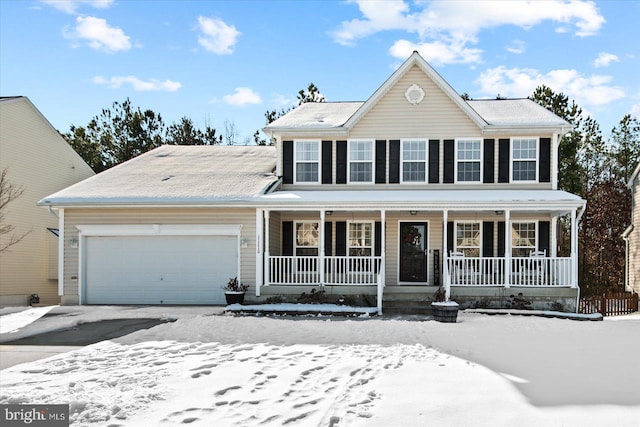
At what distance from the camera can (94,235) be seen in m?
15.3

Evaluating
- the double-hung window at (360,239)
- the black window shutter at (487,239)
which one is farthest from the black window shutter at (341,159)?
the black window shutter at (487,239)

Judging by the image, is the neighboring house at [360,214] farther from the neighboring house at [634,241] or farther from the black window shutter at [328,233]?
the neighboring house at [634,241]

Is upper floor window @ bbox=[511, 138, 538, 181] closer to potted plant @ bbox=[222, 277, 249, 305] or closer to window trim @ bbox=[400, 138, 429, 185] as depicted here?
window trim @ bbox=[400, 138, 429, 185]

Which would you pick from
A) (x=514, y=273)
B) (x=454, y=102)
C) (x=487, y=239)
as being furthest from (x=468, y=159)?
(x=514, y=273)

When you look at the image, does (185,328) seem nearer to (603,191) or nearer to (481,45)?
(481,45)

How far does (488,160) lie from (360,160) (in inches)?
155

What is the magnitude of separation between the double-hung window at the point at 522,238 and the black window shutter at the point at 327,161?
5.92 metres

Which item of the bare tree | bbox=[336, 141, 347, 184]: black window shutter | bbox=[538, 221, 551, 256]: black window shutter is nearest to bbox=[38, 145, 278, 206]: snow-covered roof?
bbox=[336, 141, 347, 184]: black window shutter

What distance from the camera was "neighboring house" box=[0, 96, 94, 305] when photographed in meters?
19.9

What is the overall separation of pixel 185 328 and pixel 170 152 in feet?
36.7

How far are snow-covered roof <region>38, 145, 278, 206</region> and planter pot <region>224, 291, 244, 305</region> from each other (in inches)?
102

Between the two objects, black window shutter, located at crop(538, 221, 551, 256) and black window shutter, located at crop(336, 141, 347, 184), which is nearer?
black window shutter, located at crop(538, 221, 551, 256)

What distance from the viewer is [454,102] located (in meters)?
15.9

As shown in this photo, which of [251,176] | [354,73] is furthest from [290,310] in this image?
[354,73]
